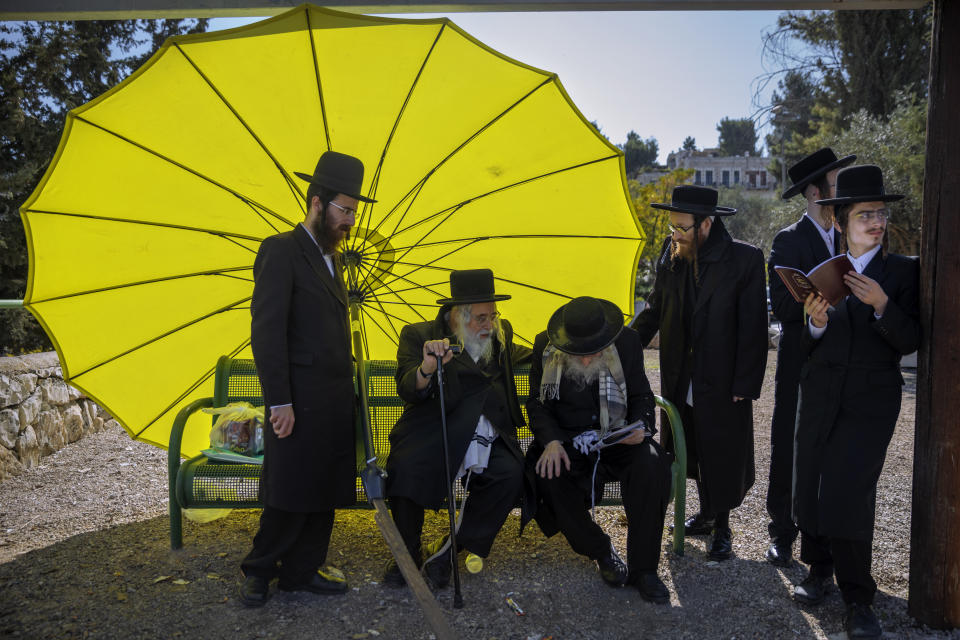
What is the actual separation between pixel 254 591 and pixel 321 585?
33 centimetres

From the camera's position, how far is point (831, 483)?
324cm

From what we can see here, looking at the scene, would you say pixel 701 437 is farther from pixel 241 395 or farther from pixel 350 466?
pixel 241 395

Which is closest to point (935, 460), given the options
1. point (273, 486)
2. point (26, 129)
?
point (273, 486)

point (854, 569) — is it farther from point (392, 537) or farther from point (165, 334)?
point (165, 334)

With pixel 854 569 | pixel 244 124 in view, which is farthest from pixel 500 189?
pixel 854 569

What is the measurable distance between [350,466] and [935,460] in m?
2.68

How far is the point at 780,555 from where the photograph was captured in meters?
3.94

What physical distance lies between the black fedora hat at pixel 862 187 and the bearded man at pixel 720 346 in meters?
0.82

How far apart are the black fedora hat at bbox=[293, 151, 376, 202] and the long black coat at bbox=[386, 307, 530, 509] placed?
1028 millimetres

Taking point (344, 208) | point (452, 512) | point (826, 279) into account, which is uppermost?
point (344, 208)

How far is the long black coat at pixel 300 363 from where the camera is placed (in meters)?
3.31

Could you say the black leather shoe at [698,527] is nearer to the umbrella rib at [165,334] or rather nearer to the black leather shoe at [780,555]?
the black leather shoe at [780,555]

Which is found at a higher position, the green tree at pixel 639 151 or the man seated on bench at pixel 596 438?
the green tree at pixel 639 151

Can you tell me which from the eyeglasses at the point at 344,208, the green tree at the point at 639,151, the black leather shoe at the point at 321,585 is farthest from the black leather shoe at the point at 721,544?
the green tree at the point at 639,151
